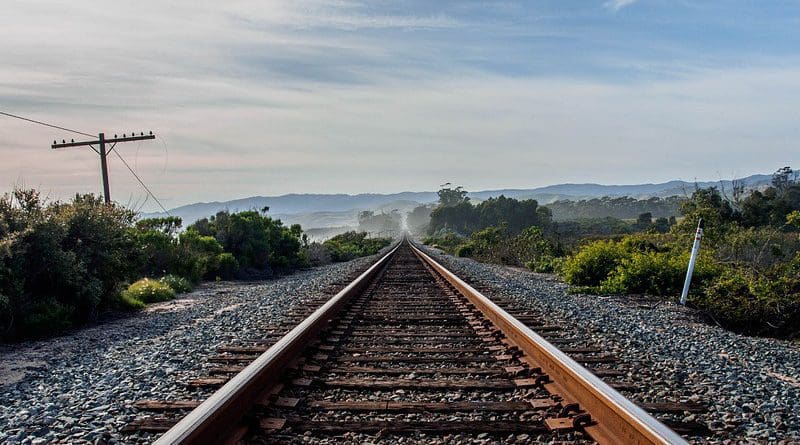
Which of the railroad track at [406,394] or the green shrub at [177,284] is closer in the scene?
the railroad track at [406,394]

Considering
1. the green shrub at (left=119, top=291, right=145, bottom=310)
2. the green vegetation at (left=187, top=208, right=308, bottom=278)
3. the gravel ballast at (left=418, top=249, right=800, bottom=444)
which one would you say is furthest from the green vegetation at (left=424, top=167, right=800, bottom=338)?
the green vegetation at (left=187, top=208, right=308, bottom=278)

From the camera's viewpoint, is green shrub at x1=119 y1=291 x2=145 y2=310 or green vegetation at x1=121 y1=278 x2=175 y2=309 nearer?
green shrub at x1=119 y1=291 x2=145 y2=310

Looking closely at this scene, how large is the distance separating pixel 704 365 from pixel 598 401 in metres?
2.04

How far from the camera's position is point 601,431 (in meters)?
3.32

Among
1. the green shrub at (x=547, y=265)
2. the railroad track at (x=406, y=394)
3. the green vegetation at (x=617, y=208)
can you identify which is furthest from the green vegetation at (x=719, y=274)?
the green vegetation at (x=617, y=208)

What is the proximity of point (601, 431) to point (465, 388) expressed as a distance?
1115mm

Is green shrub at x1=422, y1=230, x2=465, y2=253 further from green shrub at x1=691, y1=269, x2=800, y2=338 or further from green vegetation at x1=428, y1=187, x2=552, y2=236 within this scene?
green shrub at x1=691, y1=269, x2=800, y2=338

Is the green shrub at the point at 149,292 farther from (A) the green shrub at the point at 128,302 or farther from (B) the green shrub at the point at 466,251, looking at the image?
(B) the green shrub at the point at 466,251

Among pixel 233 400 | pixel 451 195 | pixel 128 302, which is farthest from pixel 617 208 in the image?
pixel 233 400

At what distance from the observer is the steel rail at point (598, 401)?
2908 millimetres

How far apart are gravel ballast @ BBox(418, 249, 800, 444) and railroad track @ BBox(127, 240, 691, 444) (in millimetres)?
351

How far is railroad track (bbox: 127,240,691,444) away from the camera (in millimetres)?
3316

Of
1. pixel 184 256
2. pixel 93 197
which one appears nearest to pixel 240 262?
pixel 184 256

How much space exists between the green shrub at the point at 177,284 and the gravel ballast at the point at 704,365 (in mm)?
8100
